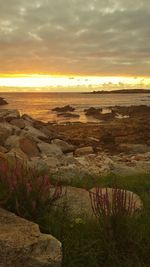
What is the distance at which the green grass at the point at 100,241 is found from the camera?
476 centimetres

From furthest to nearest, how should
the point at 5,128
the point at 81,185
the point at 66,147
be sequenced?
the point at 66,147 → the point at 5,128 → the point at 81,185

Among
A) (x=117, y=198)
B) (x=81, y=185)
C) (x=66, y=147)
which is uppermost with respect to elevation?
(x=117, y=198)

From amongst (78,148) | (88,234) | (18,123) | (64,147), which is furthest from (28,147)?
(88,234)

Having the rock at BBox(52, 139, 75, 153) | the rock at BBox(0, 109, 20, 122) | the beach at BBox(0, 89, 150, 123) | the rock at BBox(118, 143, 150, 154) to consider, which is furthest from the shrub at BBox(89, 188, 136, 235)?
the beach at BBox(0, 89, 150, 123)

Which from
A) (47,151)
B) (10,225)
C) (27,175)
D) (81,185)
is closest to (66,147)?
(47,151)

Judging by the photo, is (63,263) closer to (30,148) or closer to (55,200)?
(55,200)

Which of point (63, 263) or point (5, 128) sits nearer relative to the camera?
point (63, 263)

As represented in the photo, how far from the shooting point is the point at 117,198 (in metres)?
5.12

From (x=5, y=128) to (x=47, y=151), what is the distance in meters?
1.82

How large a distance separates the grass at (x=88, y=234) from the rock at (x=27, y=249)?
0.44m

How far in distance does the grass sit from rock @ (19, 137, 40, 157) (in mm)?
9481

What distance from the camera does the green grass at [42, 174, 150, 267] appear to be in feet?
15.6

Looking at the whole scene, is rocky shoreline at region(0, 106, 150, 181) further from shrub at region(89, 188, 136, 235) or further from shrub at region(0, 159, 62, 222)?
shrub at region(89, 188, 136, 235)

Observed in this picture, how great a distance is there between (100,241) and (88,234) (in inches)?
7.8
